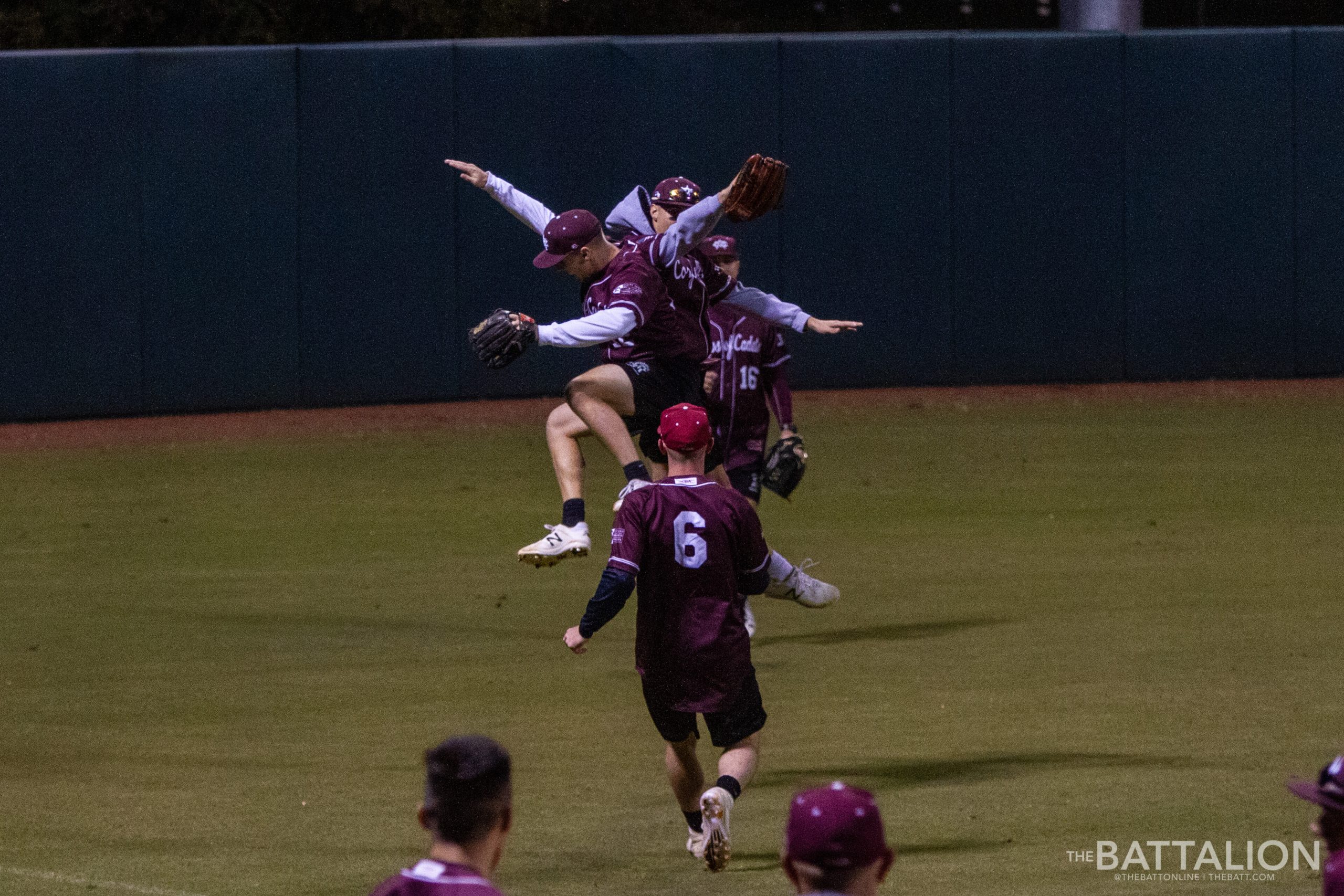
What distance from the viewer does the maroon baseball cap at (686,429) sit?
7961 mm

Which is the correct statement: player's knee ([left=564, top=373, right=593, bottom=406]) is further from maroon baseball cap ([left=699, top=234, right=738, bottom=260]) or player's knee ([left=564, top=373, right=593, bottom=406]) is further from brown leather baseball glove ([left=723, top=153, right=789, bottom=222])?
maroon baseball cap ([left=699, top=234, right=738, bottom=260])

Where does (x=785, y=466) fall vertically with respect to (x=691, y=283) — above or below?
below

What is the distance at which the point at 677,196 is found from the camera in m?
10.6

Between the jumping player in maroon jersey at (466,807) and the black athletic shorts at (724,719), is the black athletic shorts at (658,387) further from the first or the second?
the jumping player in maroon jersey at (466,807)

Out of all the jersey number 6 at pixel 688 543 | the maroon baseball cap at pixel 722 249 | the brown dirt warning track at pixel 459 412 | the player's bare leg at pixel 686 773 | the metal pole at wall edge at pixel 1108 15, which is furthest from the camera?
the metal pole at wall edge at pixel 1108 15

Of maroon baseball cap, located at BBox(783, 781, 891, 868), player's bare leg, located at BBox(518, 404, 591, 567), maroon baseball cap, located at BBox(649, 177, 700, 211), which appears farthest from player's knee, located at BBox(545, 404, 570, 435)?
maroon baseball cap, located at BBox(783, 781, 891, 868)

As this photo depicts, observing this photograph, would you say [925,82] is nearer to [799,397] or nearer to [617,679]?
[799,397]

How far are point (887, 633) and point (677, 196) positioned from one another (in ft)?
10.9

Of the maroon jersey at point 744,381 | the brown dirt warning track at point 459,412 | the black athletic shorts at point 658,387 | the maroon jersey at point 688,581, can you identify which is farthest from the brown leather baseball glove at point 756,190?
the brown dirt warning track at point 459,412

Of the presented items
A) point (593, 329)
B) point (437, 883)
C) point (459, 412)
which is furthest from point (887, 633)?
point (459, 412)

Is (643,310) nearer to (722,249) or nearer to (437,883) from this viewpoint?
(722,249)

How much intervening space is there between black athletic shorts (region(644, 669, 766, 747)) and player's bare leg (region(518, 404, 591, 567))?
176 centimetres

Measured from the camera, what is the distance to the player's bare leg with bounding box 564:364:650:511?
10.0 m

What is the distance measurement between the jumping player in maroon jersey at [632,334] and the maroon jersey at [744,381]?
2.05 m
